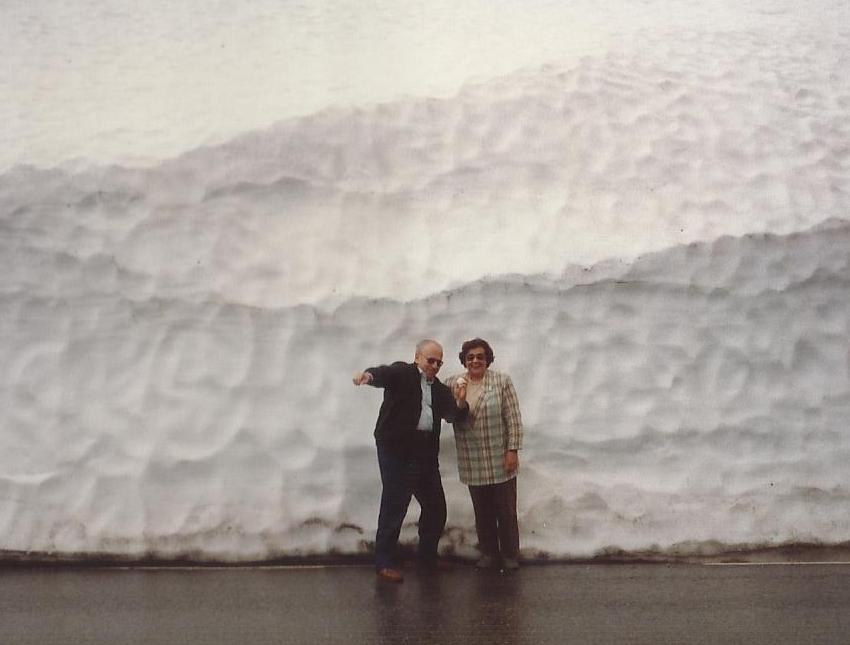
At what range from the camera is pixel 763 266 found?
Result: 627cm

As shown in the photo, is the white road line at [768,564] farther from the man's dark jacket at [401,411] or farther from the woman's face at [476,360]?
the man's dark jacket at [401,411]

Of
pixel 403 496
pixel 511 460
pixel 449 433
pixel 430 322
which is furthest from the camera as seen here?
pixel 430 322

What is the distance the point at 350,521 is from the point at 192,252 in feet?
7.42

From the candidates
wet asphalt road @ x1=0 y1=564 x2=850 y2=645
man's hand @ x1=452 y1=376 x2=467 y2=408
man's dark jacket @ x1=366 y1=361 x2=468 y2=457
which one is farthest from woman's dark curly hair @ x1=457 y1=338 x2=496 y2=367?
wet asphalt road @ x1=0 y1=564 x2=850 y2=645

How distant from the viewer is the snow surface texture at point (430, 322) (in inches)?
218

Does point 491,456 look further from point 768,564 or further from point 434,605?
point 768,564

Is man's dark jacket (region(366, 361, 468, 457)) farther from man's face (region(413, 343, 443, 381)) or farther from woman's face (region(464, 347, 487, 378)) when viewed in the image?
woman's face (region(464, 347, 487, 378))

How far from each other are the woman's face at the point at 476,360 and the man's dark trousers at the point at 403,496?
1.72 ft

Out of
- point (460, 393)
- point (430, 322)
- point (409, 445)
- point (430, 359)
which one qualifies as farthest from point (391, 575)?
point (430, 322)

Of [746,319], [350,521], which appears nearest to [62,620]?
[350,521]

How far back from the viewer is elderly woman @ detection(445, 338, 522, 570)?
203 inches

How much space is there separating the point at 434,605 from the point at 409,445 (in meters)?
0.97

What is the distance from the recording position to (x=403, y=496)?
4.98m

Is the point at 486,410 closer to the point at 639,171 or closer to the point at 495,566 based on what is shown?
the point at 495,566
